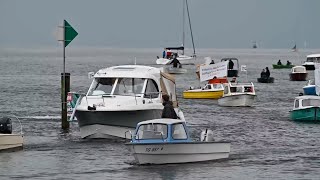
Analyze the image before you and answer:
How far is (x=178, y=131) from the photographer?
31.0m

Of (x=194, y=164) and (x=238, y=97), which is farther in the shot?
(x=238, y=97)

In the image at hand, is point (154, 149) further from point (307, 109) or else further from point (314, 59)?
point (314, 59)

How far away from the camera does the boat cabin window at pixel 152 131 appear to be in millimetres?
30594

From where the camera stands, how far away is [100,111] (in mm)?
37469

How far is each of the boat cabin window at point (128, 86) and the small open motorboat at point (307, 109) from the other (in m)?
15.2

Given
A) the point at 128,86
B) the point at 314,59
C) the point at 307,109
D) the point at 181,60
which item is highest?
the point at 181,60

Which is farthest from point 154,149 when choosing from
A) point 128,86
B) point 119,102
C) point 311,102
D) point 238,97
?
point 238,97

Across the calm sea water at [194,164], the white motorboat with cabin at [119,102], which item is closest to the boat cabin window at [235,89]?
the calm sea water at [194,164]

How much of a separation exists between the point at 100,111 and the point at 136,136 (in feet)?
22.4

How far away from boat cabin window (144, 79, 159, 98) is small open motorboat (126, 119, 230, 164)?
8075 mm

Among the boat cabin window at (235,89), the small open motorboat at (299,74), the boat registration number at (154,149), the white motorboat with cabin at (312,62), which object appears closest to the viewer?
the boat registration number at (154,149)

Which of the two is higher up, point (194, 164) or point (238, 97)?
point (238, 97)

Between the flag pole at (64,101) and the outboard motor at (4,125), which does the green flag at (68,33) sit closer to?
the flag pole at (64,101)

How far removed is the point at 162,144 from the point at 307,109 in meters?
22.8
